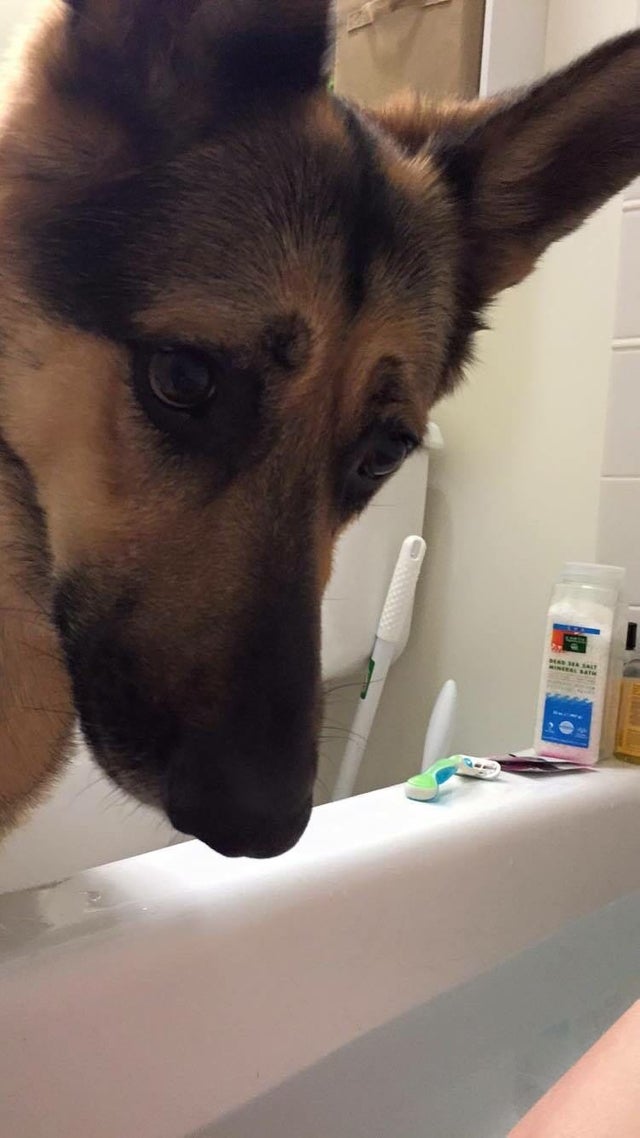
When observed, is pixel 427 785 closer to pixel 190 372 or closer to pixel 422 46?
pixel 190 372

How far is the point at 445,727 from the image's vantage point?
1.52 meters

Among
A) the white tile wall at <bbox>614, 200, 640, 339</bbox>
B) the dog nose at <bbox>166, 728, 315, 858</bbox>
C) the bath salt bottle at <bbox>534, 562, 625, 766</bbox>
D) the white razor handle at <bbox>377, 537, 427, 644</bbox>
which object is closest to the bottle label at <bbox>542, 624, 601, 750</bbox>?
the bath salt bottle at <bbox>534, 562, 625, 766</bbox>

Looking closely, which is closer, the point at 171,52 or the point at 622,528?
the point at 171,52

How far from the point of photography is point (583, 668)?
1266 mm

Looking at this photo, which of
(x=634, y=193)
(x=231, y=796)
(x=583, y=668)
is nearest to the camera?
(x=231, y=796)

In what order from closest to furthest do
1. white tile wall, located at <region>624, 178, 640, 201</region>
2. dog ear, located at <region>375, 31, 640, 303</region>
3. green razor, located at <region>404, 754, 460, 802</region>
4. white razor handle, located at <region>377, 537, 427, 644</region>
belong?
dog ear, located at <region>375, 31, 640, 303</region> → green razor, located at <region>404, 754, 460, 802</region> → white tile wall, located at <region>624, 178, 640, 201</region> → white razor handle, located at <region>377, 537, 427, 644</region>

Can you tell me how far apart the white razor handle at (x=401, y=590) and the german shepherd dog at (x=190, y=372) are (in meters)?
0.82

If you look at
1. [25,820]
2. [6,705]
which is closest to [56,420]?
[6,705]

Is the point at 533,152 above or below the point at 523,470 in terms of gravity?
above

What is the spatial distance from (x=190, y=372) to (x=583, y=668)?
822mm

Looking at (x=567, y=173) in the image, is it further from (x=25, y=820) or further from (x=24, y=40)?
(x=25, y=820)

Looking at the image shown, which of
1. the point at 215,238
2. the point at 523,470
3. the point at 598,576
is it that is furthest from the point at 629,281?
the point at 215,238

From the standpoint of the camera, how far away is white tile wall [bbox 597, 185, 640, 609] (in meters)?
1.43

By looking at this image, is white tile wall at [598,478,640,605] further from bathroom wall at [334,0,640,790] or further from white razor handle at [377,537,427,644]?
white razor handle at [377,537,427,644]
